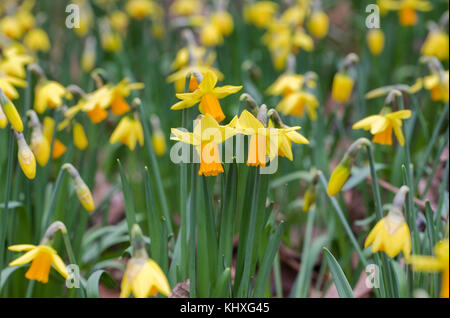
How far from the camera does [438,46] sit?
9.82ft

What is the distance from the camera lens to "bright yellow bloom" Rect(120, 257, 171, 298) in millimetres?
1233

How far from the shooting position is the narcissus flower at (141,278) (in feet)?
4.05

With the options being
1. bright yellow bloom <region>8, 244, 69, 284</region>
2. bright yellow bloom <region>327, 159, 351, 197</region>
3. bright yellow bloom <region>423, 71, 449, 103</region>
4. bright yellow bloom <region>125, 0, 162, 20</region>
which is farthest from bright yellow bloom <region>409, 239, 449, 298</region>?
bright yellow bloom <region>125, 0, 162, 20</region>

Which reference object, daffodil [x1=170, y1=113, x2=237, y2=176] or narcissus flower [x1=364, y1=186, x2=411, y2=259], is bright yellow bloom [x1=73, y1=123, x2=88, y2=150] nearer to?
daffodil [x1=170, y1=113, x2=237, y2=176]

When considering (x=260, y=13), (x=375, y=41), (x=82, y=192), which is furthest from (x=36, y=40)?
(x=82, y=192)

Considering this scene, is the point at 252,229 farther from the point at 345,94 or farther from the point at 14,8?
the point at 14,8

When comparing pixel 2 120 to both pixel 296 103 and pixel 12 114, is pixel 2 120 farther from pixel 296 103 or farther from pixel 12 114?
pixel 296 103

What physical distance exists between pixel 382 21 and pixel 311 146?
164 cm

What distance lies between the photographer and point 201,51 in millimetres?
3197

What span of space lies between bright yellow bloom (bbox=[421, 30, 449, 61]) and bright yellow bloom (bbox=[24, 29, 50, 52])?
232 cm

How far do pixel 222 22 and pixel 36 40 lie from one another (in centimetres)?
120

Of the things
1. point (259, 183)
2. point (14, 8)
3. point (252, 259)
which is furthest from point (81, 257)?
point (14, 8)

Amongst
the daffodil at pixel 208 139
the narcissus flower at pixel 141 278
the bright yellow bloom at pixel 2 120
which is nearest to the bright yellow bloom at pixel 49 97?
the bright yellow bloom at pixel 2 120

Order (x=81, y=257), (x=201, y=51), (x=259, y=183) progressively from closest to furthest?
1. (x=259, y=183)
2. (x=81, y=257)
3. (x=201, y=51)
